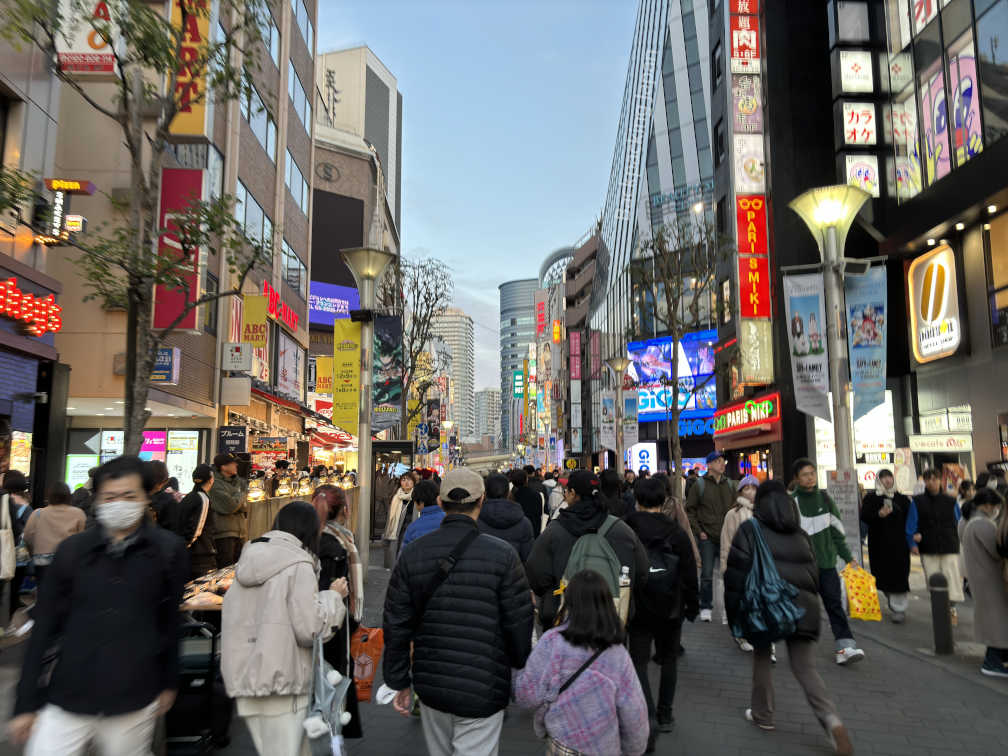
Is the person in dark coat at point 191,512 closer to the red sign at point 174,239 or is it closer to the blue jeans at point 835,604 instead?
the blue jeans at point 835,604

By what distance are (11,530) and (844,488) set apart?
1024 cm

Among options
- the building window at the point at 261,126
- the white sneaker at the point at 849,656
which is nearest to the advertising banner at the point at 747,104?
the building window at the point at 261,126

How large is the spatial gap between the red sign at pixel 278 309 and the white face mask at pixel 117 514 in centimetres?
2191

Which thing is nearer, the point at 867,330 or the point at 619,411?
the point at 867,330

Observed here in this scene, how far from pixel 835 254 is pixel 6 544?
37.2ft

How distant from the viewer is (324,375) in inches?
1742

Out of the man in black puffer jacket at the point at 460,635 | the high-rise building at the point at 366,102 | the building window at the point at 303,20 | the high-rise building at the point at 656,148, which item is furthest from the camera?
the high-rise building at the point at 366,102

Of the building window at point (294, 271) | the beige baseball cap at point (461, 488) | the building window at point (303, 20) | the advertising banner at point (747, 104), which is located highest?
the building window at point (303, 20)

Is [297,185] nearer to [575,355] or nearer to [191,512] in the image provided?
[191,512]

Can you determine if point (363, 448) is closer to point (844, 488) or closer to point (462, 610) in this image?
point (844, 488)

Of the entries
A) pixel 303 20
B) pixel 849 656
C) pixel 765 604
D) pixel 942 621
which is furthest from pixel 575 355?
pixel 765 604

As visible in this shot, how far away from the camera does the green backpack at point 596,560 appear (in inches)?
198

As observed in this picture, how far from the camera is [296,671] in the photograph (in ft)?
12.2

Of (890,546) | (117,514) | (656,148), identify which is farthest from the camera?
(656,148)
